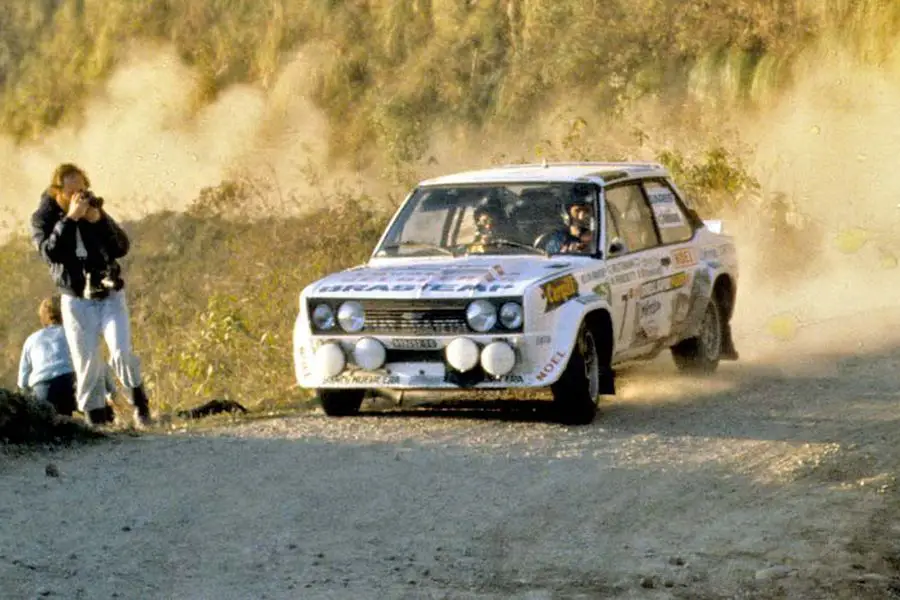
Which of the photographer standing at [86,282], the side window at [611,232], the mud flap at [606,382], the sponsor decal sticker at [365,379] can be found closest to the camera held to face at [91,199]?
the photographer standing at [86,282]

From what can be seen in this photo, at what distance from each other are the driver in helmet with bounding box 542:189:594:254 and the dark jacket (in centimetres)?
279

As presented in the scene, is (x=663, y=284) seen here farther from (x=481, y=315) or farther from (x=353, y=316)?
(x=353, y=316)

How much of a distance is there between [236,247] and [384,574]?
50.8 ft

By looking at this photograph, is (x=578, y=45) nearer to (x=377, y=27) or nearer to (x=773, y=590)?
(x=377, y=27)

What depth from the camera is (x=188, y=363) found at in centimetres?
1800

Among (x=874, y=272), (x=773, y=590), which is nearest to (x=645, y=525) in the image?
→ (x=773, y=590)

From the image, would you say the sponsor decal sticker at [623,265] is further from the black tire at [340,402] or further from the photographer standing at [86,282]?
the photographer standing at [86,282]

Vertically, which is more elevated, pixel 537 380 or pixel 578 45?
pixel 578 45

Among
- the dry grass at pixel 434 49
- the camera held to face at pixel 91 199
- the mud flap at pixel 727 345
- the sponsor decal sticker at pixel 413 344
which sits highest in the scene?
the dry grass at pixel 434 49

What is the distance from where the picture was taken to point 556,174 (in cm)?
1301

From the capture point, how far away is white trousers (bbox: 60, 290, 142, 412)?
12477 millimetres

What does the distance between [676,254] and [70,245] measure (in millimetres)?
4141

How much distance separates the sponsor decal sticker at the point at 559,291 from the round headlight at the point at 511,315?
19cm

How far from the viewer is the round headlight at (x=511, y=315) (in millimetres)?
11289
